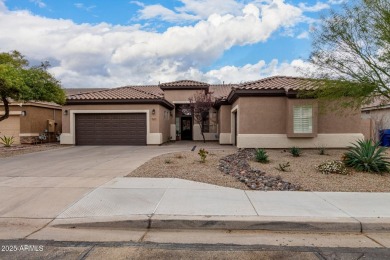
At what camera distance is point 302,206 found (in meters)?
6.15

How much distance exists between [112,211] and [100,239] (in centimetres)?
103

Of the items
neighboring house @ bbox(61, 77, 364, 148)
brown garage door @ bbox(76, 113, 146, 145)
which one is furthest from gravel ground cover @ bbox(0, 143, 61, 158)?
brown garage door @ bbox(76, 113, 146, 145)

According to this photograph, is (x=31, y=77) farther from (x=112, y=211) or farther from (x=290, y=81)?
(x=290, y=81)

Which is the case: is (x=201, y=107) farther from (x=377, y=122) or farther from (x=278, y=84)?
(x=377, y=122)

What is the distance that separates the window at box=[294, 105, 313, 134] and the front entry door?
14.4 meters

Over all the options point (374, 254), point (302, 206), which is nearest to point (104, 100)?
point (302, 206)

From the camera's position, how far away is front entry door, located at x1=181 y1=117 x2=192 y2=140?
29.2 m

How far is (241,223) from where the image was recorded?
17.1 feet

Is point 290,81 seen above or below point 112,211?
above

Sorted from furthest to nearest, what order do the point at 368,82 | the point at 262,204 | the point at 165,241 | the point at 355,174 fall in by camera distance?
Result: the point at 368,82, the point at 355,174, the point at 262,204, the point at 165,241

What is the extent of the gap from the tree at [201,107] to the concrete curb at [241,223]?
64.4ft

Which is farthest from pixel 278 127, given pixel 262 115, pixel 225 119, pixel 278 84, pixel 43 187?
pixel 43 187

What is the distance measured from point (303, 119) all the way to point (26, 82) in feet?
48.3

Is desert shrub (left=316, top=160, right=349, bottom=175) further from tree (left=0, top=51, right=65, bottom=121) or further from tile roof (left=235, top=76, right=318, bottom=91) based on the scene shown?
tree (left=0, top=51, right=65, bottom=121)
